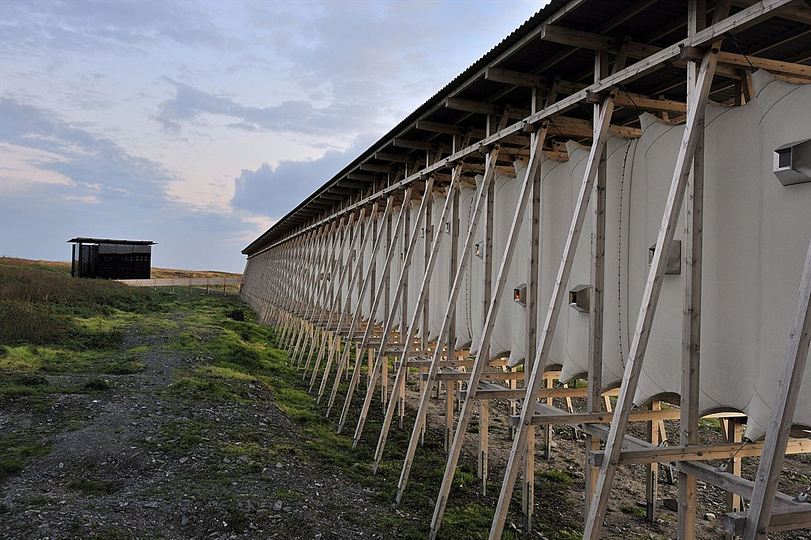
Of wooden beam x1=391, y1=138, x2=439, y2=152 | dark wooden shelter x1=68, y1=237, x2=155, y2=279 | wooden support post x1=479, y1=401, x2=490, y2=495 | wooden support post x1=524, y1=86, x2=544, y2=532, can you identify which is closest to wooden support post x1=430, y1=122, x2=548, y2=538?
wooden support post x1=524, y1=86, x2=544, y2=532

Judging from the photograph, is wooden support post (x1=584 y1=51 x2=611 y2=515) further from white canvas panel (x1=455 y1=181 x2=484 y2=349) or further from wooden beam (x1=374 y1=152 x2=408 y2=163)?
wooden beam (x1=374 y1=152 x2=408 y2=163)

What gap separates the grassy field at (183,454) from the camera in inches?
319

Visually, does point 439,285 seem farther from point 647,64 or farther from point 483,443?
point 647,64

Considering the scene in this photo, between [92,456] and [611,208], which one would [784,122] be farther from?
[92,456]

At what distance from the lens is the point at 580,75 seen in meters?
8.86

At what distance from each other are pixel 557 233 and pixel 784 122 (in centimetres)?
398

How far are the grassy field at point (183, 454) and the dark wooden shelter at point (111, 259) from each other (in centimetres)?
2603

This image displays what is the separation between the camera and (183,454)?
1019 cm

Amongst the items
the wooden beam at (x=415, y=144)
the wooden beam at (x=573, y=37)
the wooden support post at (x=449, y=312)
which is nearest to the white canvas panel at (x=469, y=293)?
the wooden beam at (x=415, y=144)

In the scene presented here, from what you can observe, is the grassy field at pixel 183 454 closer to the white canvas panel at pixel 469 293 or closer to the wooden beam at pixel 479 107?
the white canvas panel at pixel 469 293

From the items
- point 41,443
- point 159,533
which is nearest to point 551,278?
point 159,533

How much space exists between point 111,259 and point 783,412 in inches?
1885

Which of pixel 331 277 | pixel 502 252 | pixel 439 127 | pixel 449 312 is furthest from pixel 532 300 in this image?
pixel 331 277

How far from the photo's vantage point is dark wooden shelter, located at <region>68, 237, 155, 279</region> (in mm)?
43375
